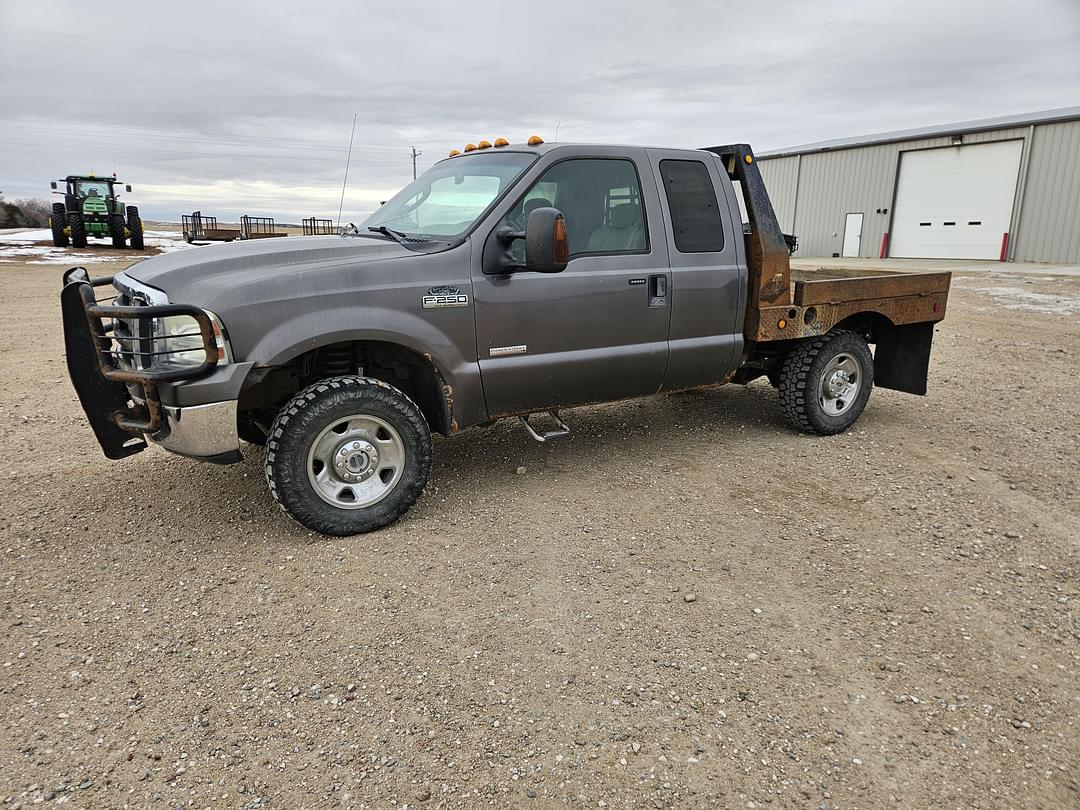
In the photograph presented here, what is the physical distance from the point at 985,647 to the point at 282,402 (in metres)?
3.57

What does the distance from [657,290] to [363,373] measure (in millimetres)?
1850

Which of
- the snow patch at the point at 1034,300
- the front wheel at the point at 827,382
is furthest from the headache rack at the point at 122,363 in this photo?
the snow patch at the point at 1034,300

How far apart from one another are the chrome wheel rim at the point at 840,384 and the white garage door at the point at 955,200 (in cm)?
2211

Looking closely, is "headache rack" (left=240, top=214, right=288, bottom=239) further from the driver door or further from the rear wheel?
the driver door

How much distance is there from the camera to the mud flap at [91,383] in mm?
3539

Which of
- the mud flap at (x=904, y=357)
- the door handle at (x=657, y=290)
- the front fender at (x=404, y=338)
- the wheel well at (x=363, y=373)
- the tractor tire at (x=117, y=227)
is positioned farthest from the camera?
the tractor tire at (x=117, y=227)

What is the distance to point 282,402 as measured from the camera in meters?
4.21

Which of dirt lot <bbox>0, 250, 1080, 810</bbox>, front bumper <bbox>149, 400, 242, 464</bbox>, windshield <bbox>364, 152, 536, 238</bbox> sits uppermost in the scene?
windshield <bbox>364, 152, 536, 238</bbox>

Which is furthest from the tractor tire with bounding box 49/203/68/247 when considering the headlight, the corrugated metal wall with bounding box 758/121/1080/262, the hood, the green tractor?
the corrugated metal wall with bounding box 758/121/1080/262

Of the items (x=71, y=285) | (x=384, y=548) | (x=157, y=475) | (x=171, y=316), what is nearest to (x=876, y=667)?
(x=384, y=548)

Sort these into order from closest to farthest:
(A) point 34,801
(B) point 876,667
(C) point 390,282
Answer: (A) point 34,801
(B) point 876,667
(C) point 390,282

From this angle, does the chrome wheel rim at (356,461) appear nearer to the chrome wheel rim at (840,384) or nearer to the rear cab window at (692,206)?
the rear cab window at (692,206)

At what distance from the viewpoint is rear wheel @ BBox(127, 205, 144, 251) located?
2467 cm

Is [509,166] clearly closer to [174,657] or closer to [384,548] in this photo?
[384,548]
